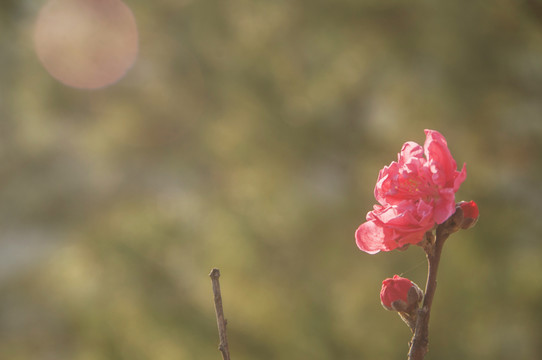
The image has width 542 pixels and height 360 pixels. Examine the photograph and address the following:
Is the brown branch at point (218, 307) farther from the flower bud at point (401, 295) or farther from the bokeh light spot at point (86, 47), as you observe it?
the bokeh light spot at point (86, 47)

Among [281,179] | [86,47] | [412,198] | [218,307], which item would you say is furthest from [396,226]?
[86,47]

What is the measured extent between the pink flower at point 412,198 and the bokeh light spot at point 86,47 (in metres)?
2.08

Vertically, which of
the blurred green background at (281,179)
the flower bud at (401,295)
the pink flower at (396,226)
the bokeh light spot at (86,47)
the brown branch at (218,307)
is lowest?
the brown branch at (218,307)

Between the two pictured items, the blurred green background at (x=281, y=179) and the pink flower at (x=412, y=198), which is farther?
the blurred green background at (x=281, y=179)

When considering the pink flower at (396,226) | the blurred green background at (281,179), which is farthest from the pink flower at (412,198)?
the blurred green background at (281,179)

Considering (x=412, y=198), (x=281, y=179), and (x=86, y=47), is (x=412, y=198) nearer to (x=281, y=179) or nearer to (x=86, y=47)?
(x=281, y=179)

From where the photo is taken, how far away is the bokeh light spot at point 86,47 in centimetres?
231

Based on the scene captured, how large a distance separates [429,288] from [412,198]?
0.24 ft

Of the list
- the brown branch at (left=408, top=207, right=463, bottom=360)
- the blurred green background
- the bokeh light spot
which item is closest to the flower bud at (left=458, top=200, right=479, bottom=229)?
the brown branch at (left=408, top=207, right=463, bottom=360)

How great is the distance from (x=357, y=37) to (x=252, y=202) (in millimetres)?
700

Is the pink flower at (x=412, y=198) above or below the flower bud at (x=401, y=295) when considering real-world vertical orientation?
above

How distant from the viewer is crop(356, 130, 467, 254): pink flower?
38 cm

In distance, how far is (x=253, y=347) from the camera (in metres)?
1.69

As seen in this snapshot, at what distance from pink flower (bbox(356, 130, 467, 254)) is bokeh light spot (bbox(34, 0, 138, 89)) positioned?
208 cm
